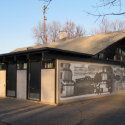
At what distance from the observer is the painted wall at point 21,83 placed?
12430mm

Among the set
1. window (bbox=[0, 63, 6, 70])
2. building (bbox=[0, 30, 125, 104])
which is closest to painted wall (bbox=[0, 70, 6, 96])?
building (bbox=[0, 30, 125, 104])

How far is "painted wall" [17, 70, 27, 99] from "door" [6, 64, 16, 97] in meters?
0.60

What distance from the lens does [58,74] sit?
10719 mm

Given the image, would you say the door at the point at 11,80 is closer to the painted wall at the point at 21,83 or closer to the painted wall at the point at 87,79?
the painted wall at the point at 21,83

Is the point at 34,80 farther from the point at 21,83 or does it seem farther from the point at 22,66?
the point at 22,66

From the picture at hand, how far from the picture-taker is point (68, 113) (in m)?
8.45

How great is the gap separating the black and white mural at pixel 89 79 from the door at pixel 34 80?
5.37 feet

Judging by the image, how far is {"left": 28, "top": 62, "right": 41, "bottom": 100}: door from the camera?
1161 cm

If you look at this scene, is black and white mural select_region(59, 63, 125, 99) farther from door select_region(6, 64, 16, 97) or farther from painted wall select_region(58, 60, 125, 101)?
door select_region(6, 64, 16, 97)

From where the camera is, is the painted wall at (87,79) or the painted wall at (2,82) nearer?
the painted wall at (87,79)

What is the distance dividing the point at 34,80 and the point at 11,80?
8.81ft

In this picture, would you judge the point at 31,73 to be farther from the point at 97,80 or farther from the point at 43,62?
the point at 97,80

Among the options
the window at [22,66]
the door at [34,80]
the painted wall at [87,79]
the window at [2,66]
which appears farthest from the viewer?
the window at [2,66]

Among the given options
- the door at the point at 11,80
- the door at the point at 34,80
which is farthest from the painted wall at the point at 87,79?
the door at the point at 11,80
